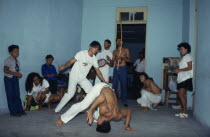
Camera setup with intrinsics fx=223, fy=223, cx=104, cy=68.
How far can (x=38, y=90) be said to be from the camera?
4.94 metres

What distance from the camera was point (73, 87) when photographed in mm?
4266

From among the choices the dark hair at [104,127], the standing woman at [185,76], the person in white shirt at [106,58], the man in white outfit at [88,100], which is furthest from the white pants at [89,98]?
the person in white shirt at [106,58]

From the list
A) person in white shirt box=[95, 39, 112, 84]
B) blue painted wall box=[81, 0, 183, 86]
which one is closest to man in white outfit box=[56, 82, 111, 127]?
person in white shirt box=[95, 39, 112, 84]

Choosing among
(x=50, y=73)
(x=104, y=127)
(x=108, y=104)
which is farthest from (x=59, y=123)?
(x=50, y=73)

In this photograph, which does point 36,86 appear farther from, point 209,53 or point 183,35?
point 183,35

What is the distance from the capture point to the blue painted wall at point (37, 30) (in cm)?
434

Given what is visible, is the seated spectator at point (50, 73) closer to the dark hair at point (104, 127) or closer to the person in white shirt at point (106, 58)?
the person in white shirt at point (106, 58)

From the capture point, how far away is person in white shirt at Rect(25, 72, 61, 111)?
15.7 feet

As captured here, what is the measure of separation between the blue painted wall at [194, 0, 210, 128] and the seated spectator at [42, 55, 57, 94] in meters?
3.22

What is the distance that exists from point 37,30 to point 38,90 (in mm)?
1382

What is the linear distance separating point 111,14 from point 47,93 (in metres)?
3.61

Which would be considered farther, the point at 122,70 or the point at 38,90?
the point at 122,70

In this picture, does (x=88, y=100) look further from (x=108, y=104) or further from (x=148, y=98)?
(x=148, y=98)

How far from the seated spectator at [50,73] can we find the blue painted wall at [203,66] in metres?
3.22
